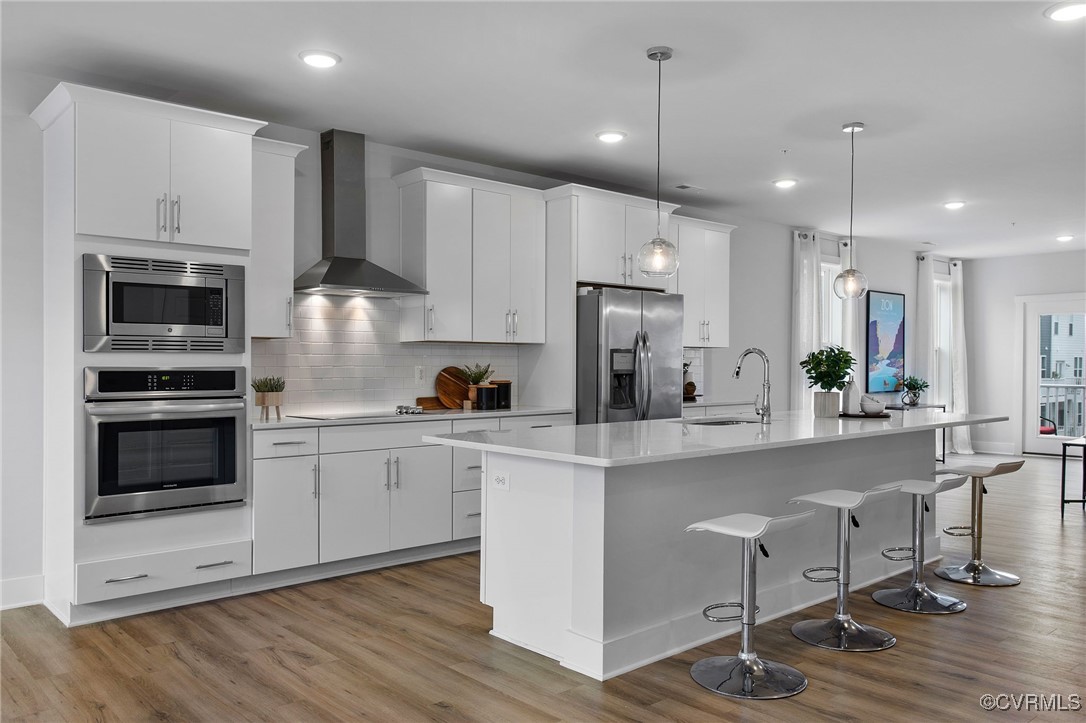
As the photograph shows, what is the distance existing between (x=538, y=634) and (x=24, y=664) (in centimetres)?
210

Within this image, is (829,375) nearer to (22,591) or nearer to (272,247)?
(272,247)

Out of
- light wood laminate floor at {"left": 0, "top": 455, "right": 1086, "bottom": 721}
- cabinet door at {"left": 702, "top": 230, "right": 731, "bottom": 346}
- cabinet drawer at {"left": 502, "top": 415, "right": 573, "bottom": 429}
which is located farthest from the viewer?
cabinet door at {"left": 702, "top": 230, "right": 731, "bottom": 346}

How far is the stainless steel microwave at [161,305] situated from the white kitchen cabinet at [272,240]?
252mm

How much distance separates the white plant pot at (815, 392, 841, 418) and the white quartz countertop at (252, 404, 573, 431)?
5.68 feet

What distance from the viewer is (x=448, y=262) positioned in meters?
5.48

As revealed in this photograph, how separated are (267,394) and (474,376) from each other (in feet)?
4.86

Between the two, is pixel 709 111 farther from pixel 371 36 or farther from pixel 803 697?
pixel 803 697

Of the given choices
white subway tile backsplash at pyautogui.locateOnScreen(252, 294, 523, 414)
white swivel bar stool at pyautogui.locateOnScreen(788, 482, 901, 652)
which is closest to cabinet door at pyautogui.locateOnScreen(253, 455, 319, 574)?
white subway tile backsplash at pyautogui.locateOnScreen(252, 294, 523, 414)

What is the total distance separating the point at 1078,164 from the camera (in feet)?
19.8

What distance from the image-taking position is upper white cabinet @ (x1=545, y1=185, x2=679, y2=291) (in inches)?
234

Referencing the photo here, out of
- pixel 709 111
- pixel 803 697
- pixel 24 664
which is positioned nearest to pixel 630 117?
pixel 709 111

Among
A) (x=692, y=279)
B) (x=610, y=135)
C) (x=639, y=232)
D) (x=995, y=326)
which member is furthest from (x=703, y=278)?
(x=995, y=326)

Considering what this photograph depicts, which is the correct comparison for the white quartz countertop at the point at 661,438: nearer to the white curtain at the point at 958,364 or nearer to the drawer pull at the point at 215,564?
the drawer pull at the point at 215,564

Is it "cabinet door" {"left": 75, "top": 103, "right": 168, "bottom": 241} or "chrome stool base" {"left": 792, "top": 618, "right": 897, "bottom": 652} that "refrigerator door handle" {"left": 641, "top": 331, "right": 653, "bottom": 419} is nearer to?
"chrome stool base" {"left": 792, "top": 618, "right": 897, "bottom": 652}
